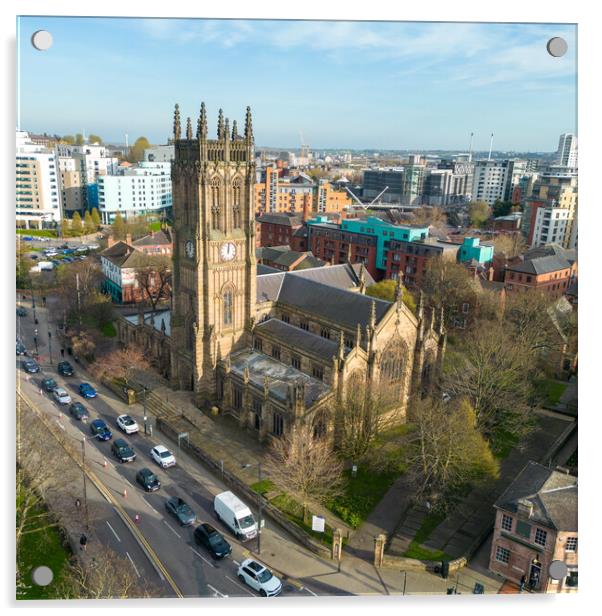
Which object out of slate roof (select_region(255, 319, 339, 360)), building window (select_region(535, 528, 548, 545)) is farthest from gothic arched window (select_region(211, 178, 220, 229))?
building window (select_region(535, 528, 548, 545))

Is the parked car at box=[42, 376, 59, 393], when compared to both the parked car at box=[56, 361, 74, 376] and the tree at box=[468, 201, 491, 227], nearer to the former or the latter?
the parked car at box=[56, 361, 74, 376]

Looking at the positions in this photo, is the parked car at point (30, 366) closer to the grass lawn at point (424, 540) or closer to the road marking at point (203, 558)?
the road marking at point (203, 558)

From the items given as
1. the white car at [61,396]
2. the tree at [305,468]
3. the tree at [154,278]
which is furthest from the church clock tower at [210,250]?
the tree at [154,278]

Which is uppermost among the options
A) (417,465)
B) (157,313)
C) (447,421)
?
(157,313)

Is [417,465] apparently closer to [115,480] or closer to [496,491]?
[496,491]

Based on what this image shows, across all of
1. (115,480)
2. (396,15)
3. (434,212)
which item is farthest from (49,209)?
(434,212)

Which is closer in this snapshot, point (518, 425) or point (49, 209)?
point (518, 425)

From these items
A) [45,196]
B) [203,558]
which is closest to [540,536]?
[203,558]
